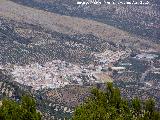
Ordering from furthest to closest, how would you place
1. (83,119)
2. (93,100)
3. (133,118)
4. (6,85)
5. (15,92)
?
(6,85)
(15,92)
(93,100)
(133,118)
(83,119)

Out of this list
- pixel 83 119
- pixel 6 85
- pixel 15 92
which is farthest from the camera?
pixel 6 85

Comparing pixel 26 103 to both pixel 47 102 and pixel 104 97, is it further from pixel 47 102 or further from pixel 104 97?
pixel 47 102

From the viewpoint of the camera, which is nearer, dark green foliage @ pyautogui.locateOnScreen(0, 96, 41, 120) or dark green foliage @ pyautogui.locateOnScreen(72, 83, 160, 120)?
dark green foliage @ pyautogui.locateOnScreen(72, 83, 160, 120)

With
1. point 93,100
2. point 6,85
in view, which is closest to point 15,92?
point 6,85

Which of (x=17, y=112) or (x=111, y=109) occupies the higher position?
(x=111, y=109)

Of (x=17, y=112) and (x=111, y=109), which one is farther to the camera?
(x=111, y=109)

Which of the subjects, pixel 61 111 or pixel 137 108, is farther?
pixel 61 111

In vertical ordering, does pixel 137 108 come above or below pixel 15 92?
above

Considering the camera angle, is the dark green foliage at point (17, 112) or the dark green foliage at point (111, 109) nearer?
the dark green foliage at point (111, 109)
